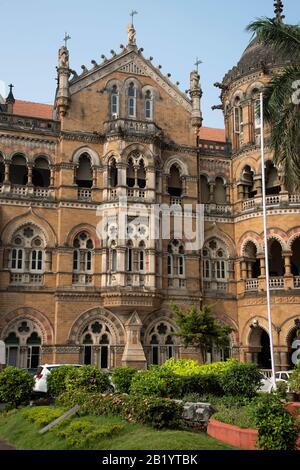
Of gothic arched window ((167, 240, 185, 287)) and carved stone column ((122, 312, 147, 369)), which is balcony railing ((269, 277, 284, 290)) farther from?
carved stone column ((122, 312, 147, 369))

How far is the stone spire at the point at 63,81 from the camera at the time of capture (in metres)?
32.0

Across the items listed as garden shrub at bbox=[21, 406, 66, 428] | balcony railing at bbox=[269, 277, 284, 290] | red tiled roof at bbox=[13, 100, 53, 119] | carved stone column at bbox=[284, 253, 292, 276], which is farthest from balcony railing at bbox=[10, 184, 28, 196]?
garden shrub at bbox=[21, 406, 66, 428]

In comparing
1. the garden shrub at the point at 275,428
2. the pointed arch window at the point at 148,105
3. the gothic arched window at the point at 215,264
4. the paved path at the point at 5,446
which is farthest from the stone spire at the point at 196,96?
the garden shrub at the point at 275,428

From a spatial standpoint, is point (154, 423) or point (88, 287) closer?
point (154, 423)

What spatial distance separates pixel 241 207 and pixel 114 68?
11103 mm

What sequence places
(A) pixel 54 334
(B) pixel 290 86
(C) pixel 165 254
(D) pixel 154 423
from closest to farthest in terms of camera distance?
(D) pixel 154 423 → (B) pixel 290 86 → (A) pixel 54 334 → (C) pixel 165 254

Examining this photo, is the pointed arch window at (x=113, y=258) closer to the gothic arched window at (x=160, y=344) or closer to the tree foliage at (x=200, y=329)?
the gothic arched window at (x=160, y=344)

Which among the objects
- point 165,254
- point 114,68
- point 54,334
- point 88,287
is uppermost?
point 114,68

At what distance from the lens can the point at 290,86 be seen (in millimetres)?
20875

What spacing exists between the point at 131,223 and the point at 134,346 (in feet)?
21.5

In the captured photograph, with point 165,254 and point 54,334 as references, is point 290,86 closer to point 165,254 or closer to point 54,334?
point 165,254

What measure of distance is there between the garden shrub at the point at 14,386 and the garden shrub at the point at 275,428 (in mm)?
9430

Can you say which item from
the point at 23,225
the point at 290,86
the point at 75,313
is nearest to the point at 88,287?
the point at 75,313

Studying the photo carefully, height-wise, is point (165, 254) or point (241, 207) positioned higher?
point (241, 207)
